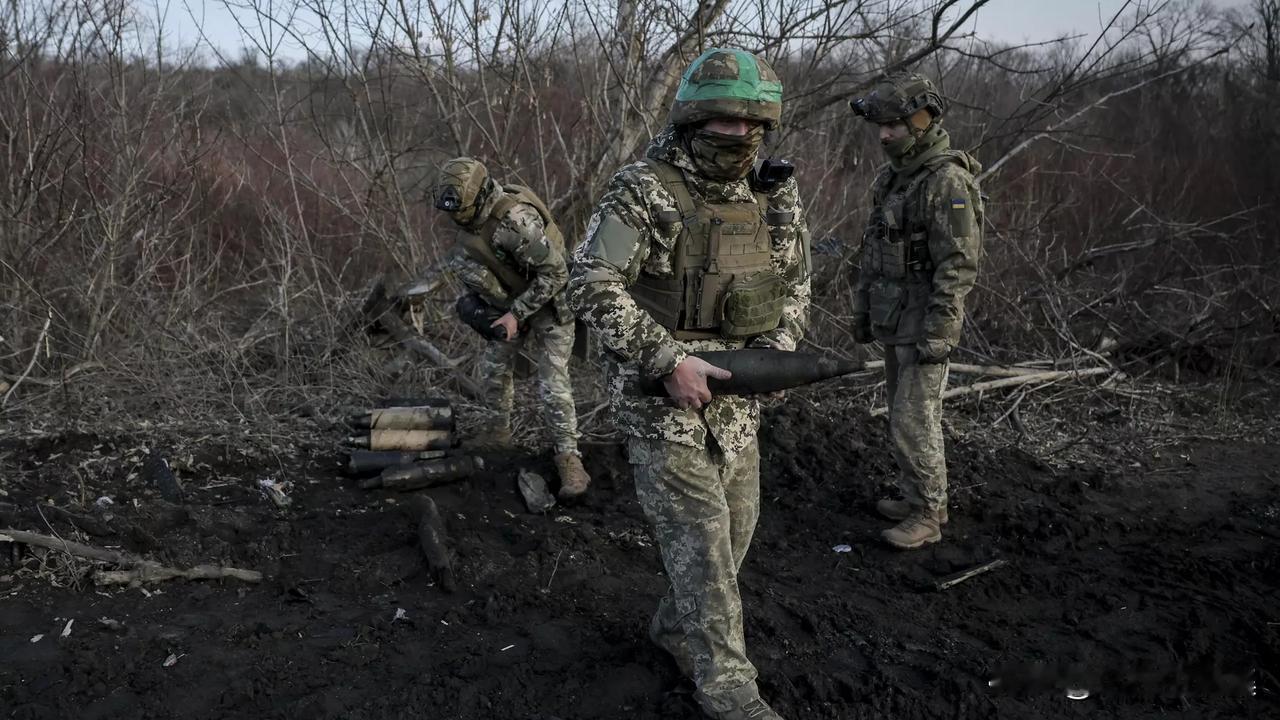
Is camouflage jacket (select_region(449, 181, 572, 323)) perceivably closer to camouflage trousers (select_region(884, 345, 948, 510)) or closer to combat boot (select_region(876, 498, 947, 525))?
camouflage trousers (select_region(884, 345, 948, 510))

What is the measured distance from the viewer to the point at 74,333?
22.1 ft

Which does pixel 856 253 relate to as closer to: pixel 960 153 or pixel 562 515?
pixel 960 153

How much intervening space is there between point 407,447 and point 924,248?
308 centimetres

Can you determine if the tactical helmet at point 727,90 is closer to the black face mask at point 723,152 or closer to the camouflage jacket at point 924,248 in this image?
the black face mask at point 723,152

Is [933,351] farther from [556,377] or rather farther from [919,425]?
[556,377]

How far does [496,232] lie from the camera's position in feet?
17.0

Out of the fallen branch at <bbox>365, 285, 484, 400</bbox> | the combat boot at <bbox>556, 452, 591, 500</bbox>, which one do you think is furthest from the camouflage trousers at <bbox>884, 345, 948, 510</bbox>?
the fallen branch at <bbox>365, 285, 484, 400</bbox>

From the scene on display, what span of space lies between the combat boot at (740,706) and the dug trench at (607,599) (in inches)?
9.9

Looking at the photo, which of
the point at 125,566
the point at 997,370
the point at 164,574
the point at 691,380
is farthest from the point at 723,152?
the point at 997,370

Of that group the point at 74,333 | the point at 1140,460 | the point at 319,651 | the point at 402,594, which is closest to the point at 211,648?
the point at 319,651

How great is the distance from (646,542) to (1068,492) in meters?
2.44

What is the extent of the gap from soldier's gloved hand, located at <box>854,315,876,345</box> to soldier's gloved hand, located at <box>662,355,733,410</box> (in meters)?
2.34

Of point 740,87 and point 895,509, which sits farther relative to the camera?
point 895,509

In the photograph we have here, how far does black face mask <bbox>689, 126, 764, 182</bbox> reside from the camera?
2.81 m
